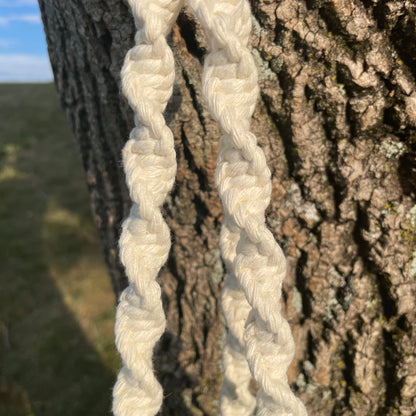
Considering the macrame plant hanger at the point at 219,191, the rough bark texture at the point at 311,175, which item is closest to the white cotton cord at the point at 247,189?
the macrame plant hanger at the point at 219,191

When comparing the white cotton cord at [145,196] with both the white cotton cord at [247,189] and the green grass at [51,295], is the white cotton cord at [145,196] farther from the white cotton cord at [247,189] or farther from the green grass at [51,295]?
the green grass at [51,295]

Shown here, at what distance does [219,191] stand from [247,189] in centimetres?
4

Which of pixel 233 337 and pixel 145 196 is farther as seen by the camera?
pixel 233 337

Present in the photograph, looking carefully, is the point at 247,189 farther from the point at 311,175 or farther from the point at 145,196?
the point at 311,175

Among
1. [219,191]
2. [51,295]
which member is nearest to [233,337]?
[219,191]

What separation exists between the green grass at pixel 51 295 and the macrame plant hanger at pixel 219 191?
5.12 feet

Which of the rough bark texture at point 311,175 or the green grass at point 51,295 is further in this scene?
the green grass at point 51,295

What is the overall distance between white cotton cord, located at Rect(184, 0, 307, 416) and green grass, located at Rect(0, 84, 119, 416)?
165 cm

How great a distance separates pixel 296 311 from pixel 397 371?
0.88 ft

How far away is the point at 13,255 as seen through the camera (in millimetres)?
3174

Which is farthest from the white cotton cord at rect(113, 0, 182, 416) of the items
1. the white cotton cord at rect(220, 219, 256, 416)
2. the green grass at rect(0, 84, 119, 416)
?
the green grass at rect(0, 84, 119, 416)

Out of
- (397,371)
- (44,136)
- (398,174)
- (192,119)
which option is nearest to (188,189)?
(192,119)

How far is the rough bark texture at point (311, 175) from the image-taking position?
2.48ft

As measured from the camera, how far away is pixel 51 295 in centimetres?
278
